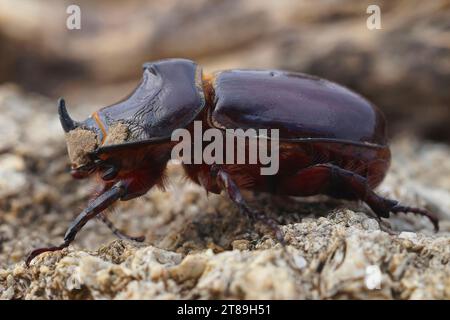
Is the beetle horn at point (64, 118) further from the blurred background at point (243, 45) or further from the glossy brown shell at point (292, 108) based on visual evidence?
the blurred background at point (243, 45)

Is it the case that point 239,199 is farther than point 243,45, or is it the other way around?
point 243,45
